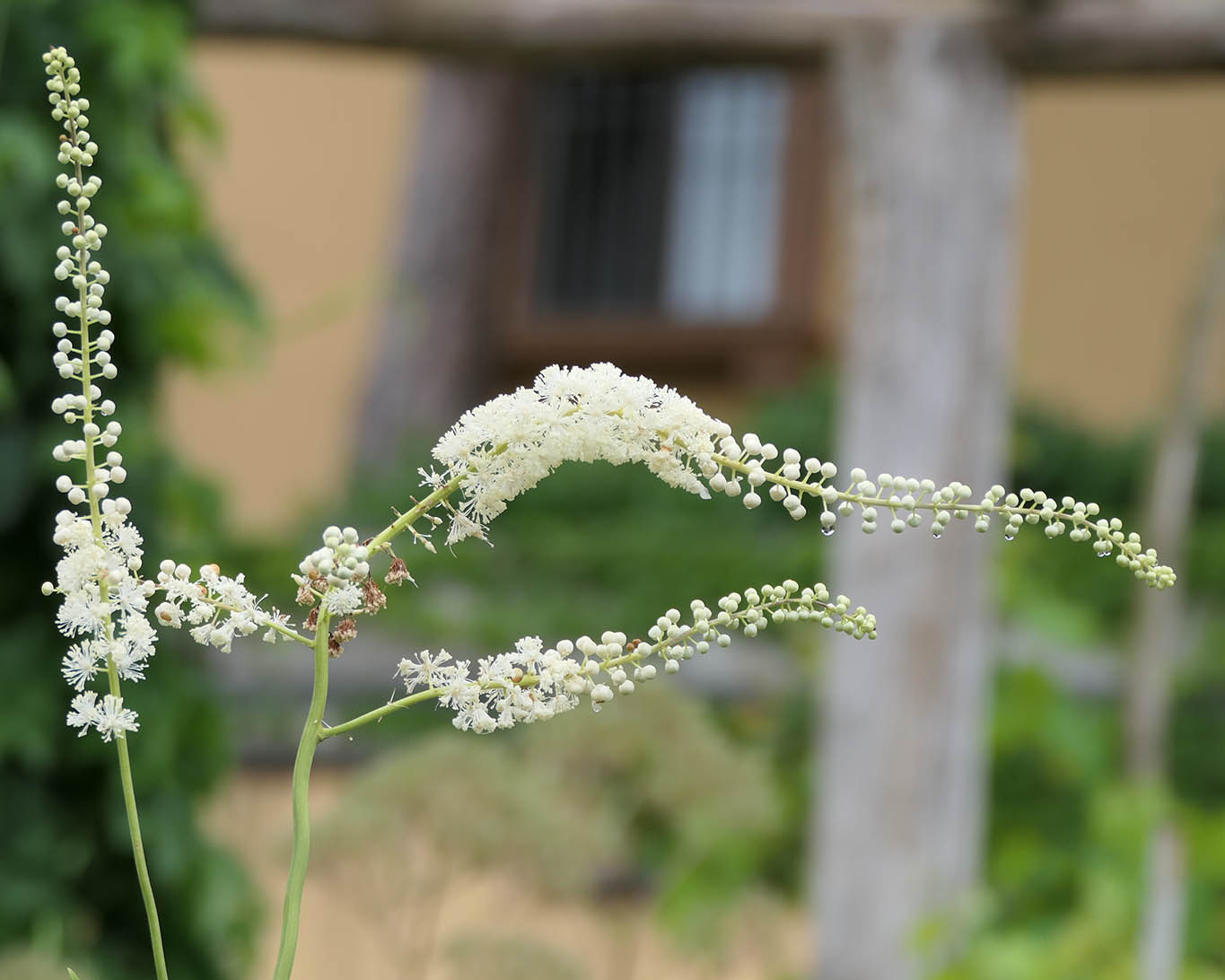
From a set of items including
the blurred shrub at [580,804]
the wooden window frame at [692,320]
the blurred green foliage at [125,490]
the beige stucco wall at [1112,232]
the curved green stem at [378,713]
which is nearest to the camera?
the curved green stem at [378,713]

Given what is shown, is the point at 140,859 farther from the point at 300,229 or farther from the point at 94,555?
the point at 300,229

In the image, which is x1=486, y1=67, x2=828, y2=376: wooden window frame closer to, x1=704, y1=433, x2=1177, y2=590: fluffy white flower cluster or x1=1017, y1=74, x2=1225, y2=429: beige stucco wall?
x1=1017, y1=74, x2=1225, y2=429: beige stucco wall

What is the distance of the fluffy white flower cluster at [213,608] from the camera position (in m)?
0.66

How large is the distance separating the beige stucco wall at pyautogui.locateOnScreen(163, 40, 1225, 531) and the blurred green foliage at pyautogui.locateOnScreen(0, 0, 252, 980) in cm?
258

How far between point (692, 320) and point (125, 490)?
13.7 feet

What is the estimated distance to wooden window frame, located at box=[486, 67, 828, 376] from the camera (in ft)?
20.8

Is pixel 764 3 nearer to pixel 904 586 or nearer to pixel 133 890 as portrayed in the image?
pixel 904 586

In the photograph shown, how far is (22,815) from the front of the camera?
2504 millimetres

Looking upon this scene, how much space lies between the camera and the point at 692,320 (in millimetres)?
6535

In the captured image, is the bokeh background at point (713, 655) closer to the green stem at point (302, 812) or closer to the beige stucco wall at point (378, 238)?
the beige stucco wall at point (378, 238)

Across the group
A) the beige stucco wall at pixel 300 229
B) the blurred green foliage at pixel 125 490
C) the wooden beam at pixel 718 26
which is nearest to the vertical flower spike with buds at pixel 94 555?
the blurred green foliage at pixel 125 490

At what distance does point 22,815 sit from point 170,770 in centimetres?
24

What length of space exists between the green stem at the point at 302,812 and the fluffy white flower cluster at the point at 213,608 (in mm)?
23

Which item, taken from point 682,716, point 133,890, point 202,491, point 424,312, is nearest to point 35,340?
point 202,491
